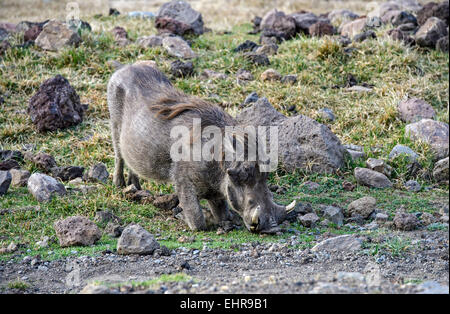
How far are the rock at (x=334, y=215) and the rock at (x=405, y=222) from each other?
0.51 m

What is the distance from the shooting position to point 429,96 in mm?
8633

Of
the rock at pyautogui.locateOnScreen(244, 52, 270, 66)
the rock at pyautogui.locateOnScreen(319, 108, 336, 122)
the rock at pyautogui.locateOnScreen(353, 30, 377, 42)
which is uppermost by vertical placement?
the rock at pyautogui.locateOnScreen(353, 30, 377, 42)

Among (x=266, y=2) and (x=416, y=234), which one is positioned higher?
(x=266, y=2)

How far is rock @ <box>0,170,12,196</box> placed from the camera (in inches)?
261

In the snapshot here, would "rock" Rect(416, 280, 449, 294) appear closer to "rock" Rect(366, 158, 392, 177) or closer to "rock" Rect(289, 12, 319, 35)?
"rock" Rect(366, 158, 392, 177)

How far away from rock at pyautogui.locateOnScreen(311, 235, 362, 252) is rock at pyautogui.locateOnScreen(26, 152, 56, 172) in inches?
140

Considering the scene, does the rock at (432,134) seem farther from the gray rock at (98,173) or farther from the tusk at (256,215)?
the gray rock at (98,173)

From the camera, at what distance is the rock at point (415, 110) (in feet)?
26.1

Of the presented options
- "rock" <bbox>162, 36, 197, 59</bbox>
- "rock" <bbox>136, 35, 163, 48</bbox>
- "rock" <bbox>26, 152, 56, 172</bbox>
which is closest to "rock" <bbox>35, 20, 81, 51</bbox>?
"rock" <bbox>136, 35, 163, 48</bbox>

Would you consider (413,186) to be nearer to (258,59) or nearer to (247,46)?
(258,59)
